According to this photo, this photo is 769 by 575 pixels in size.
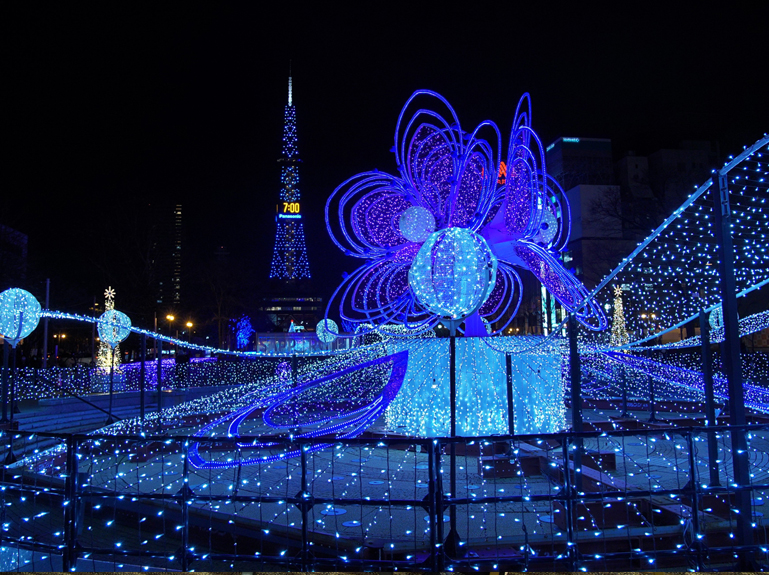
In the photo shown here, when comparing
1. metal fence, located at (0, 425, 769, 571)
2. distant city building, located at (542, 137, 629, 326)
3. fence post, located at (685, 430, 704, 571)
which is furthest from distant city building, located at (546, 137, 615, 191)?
fence post, located at (685, 430, 704, 571)

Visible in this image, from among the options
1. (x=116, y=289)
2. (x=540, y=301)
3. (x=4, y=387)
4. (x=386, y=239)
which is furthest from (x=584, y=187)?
(x=4, y=387)

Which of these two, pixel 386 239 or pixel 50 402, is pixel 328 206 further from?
pixel 50 402

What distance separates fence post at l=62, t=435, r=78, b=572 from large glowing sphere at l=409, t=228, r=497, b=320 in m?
3.70

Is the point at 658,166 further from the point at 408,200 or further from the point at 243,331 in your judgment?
the point at 408,200

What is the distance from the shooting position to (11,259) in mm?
24094

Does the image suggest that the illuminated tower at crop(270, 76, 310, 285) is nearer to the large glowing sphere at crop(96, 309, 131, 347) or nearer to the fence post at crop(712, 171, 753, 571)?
the large glowing sphere at crop(96, 309, 131, 347)

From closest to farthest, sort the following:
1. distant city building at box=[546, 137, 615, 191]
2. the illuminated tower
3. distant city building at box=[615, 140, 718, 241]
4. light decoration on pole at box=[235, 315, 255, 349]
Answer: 1. distant city building at box=[615, 140, 718, 241]
2. light decoration on pole at box=[235, 315, 255, 349]
3. distant city building at box=[546, 137, 615, 191]
4. the illuminated tower

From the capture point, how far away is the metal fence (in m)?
4.82

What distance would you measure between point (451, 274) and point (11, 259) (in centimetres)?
2381

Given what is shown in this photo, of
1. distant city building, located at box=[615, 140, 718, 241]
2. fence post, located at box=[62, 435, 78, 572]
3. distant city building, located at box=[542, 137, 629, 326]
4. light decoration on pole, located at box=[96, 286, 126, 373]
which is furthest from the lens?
distant city building, located at box=[615, 140, 718, 241]

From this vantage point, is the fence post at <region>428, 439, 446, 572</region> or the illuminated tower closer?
the fence post at <region>428, 439, 446, 572</region>

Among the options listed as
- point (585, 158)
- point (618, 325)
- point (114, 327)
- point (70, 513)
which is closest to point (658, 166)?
point (585, 158)

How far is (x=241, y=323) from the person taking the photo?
45281 millimetres

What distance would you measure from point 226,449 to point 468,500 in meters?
6.93
